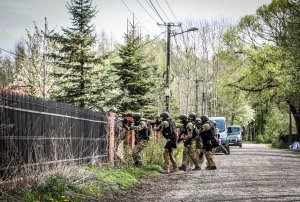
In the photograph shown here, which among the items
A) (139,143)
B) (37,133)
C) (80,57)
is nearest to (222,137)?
(80,57)

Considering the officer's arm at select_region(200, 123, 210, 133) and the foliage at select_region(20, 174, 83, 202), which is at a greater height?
the officer's arm at select_region(200, 123, 210, 133)

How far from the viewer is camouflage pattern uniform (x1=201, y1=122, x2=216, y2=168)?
18.0m

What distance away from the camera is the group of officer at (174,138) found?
54.1 ft

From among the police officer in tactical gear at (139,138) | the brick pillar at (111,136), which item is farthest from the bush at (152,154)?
the brick pillar at (111,136)

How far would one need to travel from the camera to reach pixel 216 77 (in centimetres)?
5741

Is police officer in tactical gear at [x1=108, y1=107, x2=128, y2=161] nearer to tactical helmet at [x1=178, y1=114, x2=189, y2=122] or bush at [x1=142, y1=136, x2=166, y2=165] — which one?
bush at [x1=142, y1=136, x2=166, y2=165]

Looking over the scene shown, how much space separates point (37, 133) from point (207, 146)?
9145mm

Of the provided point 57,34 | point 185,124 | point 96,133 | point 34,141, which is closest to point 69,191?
point 34,141

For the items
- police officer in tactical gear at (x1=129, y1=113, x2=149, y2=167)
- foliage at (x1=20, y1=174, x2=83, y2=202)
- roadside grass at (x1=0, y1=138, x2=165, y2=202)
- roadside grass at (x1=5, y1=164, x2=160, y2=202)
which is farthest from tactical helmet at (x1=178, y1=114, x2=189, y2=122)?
foliage at (x1=20, y1=174, x2=83, y2=202)

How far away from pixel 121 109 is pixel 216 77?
27.6 m

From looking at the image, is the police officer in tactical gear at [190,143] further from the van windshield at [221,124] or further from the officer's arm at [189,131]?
the van windshield at [221,124]

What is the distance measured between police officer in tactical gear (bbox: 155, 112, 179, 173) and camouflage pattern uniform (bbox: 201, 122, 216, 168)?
1.58 m

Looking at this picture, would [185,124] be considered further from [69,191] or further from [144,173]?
[69,191]

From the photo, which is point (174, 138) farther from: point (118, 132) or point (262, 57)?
point (262, 57)
